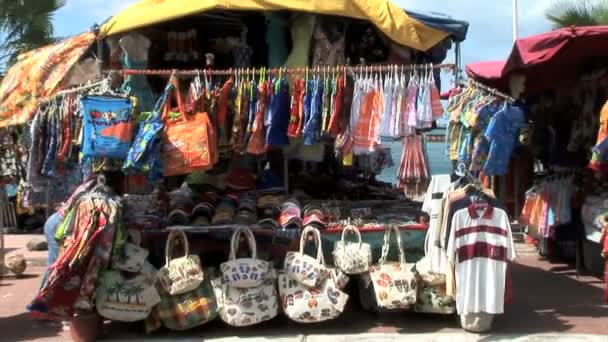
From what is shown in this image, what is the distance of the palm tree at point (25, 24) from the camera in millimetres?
13672

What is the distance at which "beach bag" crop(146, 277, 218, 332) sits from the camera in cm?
614

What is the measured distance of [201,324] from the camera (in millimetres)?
6309

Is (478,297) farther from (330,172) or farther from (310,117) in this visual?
(330,172)

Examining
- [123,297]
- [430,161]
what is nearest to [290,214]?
[123,297]

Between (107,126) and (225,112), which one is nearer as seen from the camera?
(107,126)

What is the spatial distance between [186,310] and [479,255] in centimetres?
261

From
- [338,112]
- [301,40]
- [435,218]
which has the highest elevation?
[301,40]

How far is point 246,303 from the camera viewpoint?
6.09 meters

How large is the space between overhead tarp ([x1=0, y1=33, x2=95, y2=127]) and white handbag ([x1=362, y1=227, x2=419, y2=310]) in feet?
12.1

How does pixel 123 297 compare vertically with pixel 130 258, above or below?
below

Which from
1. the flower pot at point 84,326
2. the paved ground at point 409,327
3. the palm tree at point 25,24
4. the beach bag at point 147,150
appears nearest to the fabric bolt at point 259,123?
the beach bag at point 147,150

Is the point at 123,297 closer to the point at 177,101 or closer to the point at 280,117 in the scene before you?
the point at 177,101

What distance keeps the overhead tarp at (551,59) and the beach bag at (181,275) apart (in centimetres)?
400

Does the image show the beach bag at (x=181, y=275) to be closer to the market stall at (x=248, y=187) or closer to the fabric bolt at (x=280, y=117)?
the market stall at (x=248, y=187)
